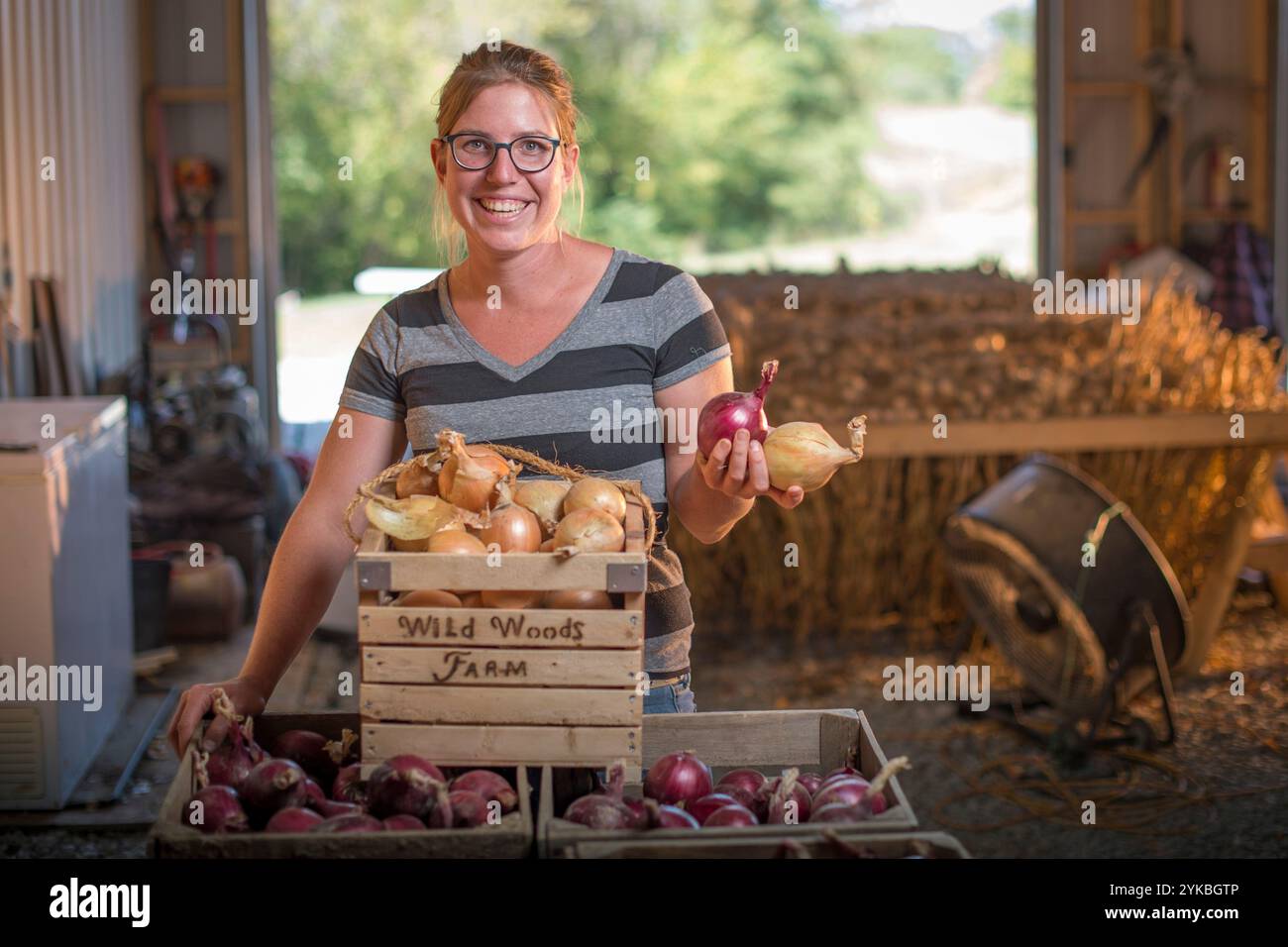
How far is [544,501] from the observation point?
1.71m

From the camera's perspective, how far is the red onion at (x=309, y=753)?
66.6 inches

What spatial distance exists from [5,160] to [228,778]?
192 inches

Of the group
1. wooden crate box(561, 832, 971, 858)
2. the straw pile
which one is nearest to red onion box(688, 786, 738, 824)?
wooden crate box(561, 832, 971, 858)

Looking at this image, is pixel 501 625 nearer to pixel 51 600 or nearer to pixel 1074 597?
pixel 51 600

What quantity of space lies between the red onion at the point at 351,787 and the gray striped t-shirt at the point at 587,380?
518 millimetres

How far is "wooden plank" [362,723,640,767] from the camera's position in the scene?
1.55 meters

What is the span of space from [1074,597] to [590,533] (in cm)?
292

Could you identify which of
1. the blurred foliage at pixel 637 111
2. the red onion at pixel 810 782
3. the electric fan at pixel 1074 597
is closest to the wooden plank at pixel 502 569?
the red onion at pixel 810 782

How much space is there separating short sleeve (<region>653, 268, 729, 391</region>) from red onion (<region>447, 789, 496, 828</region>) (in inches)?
28.9

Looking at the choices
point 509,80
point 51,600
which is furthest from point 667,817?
point 51,600

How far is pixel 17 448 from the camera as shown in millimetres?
3803
